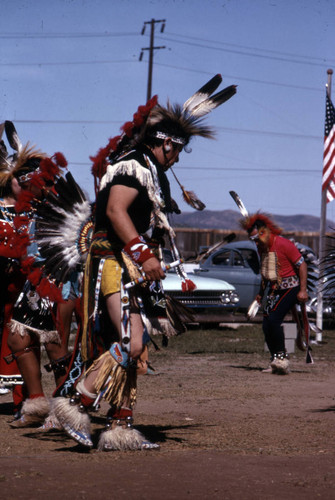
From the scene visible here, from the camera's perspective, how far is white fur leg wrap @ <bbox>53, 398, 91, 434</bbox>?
17.0ft

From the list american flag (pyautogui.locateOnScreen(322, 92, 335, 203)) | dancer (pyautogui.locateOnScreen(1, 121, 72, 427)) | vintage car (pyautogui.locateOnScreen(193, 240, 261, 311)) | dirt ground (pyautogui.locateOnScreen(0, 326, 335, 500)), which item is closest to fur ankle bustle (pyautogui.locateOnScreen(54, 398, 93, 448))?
dirt ground (pyautogui.locateOnScreen(0, 326, 335, 500))

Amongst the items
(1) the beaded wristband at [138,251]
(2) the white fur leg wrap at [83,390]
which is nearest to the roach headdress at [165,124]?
(1) the beaded wristband at [138,251]

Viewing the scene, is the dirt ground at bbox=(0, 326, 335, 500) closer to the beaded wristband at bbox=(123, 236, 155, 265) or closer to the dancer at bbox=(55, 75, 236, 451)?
the dancer at bbox=(55, 75, 236, 451)

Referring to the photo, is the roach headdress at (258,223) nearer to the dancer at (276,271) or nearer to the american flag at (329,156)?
the dancer at (276,271)

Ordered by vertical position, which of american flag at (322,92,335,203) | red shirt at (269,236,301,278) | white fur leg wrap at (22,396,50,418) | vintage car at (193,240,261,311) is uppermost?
american flag at (322,92,335,203)

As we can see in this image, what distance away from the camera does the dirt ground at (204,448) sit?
408 cm

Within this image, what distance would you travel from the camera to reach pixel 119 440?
5133 mm

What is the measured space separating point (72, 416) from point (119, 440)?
0.32m

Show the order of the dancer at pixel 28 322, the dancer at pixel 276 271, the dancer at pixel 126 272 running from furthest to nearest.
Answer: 1. the dancer at pixel 276 271
2. the dancer at pixel 28 322
3. the dancer at pixel 126 272

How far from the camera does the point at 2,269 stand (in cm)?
655

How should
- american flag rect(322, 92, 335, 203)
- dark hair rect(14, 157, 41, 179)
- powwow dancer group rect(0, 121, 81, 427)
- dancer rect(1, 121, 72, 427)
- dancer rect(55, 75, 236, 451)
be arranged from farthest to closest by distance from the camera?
american flag rect(322, 92, 335, 203) → dark hair rect(14, 157, 41, 179) → dancer rect(1, 121, 72, 427) → powwow dancer group rect(0, 121, 81, 427) → dancer rect(55, 75, 236, 451)

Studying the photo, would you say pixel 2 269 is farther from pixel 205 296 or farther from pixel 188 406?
pixel 205 296

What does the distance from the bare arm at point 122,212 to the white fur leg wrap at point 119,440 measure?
0.98 metres

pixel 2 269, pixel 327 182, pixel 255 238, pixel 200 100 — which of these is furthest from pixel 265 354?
pixel 200 100
